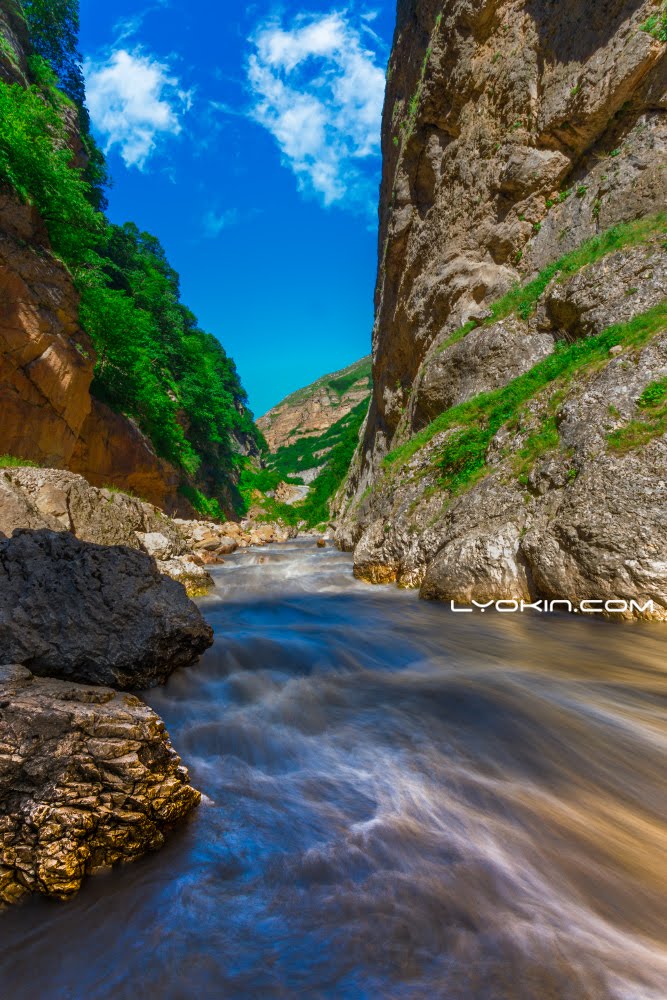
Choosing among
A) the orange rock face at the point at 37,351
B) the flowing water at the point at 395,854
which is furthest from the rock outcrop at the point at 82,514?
the flowing water at the point at 395,854

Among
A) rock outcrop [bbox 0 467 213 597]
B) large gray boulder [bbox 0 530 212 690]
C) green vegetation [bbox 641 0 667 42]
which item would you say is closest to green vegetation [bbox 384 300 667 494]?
rock outcrop [bbox 0 467 213 597]

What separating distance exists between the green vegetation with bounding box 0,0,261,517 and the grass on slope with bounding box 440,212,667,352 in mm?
13184

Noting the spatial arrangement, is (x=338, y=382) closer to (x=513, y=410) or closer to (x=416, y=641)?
(x=513, y=410)

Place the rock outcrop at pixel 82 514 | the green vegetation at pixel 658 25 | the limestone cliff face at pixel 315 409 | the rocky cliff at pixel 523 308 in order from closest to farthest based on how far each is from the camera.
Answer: the rocky cliff at pixel 523 308 → the rock outcrop at pixel 82 514 → the green vegetation at pixel 658 25 → the limestone cliff face at pixel 315 409

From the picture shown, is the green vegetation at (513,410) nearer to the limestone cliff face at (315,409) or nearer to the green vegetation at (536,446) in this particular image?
the green vegetation at (536,446)

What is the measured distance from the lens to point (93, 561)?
4.71 metres

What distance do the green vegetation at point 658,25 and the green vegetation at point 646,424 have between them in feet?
42.3

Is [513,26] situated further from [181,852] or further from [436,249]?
[181,852]

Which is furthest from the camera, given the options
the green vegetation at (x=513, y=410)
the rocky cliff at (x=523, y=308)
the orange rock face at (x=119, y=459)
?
the orange rock face at (x=119, y=459)

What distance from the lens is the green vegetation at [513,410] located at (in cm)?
Result: 763

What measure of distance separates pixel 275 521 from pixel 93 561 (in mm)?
35157

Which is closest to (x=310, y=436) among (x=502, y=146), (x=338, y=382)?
(x=338, y=382)

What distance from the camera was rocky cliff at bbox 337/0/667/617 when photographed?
259 inches

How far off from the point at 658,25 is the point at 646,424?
1411cm
